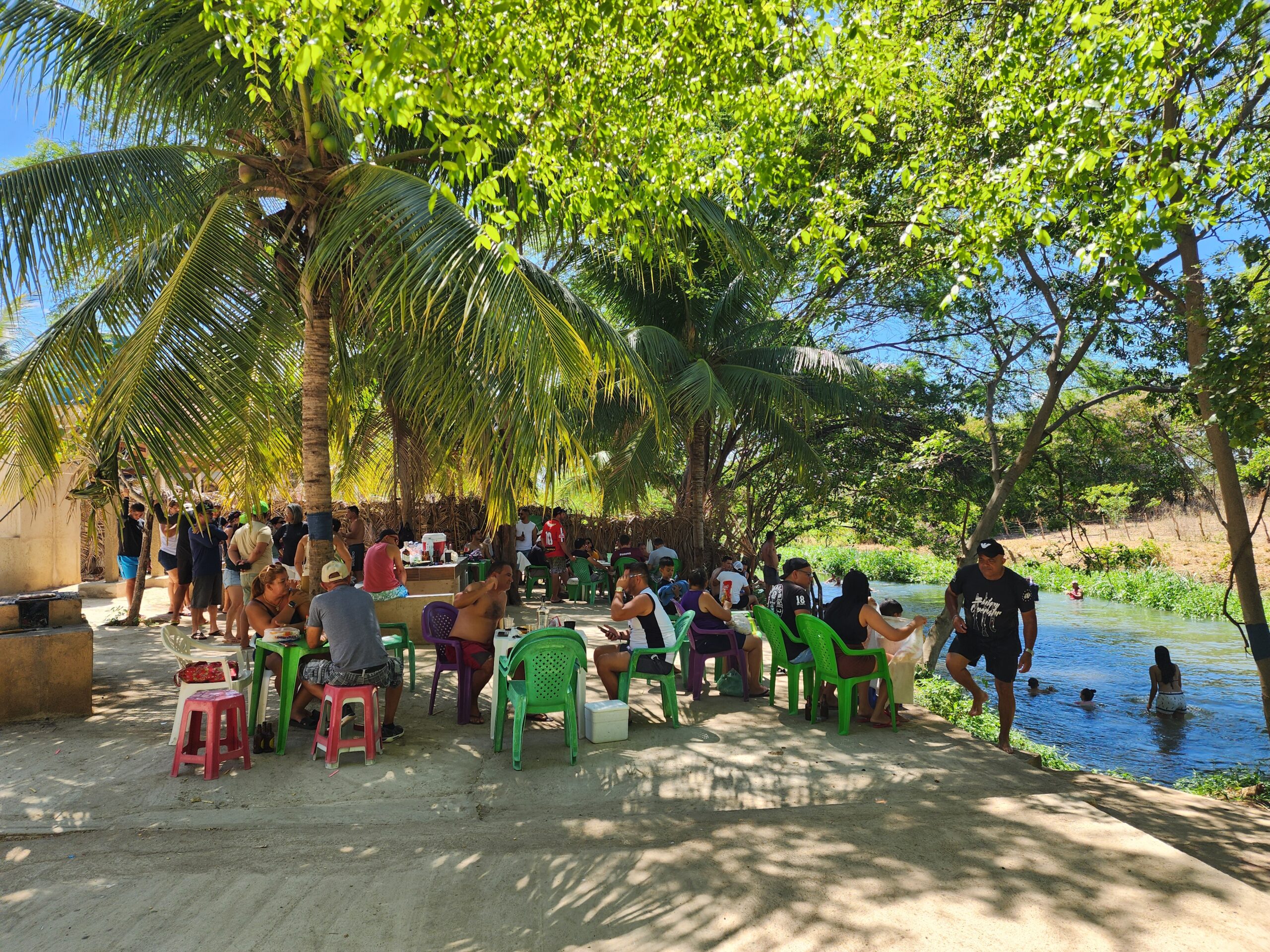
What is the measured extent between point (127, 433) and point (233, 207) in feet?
8.00

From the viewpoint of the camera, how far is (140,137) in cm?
785

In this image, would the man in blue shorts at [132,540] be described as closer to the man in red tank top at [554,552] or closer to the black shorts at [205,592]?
the black shorts at [205,592]

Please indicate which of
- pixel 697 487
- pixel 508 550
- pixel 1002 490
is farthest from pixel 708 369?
pixel 1002 490

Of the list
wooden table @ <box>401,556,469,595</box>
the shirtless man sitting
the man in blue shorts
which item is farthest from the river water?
the man in blue shorts

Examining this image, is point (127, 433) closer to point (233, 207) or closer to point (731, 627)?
point (233, 207)

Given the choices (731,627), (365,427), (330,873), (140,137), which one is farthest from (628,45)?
(365,427)

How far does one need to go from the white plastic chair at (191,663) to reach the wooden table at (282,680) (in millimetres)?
77

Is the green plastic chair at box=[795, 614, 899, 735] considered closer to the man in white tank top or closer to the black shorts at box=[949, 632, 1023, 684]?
the black shorts at box=[949, 632, 1023, 684]


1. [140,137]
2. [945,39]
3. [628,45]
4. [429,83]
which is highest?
[945,39]

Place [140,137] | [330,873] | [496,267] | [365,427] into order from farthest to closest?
[365,427]
[140,137]
[496,267]
[330,873]

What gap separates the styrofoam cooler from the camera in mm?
6316

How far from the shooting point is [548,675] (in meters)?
5.96

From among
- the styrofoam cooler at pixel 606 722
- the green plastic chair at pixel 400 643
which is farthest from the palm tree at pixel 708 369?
the styrofoam cooler at pixel 606 722

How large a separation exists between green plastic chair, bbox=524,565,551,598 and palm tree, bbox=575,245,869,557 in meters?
1.67
